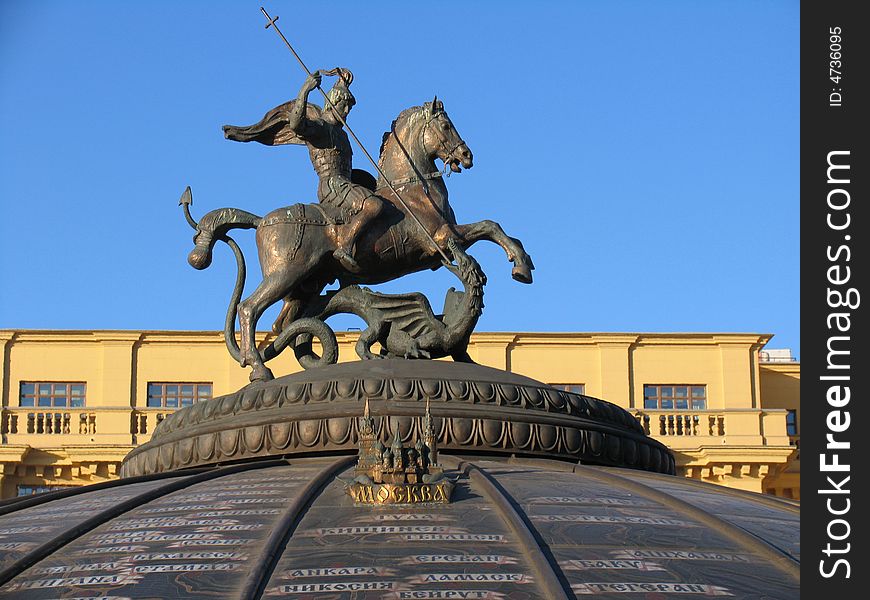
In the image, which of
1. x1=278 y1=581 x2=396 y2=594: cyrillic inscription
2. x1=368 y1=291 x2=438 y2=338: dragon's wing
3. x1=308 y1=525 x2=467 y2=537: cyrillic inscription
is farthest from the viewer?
x1=368 y1=291 x2=438 y2=338: dragon's wing

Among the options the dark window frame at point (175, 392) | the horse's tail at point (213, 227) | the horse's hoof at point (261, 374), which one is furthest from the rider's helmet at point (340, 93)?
the dark window frame at point (175, 392)

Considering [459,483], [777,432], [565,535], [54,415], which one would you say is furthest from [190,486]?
[777,432]

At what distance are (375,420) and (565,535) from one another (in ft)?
8.54

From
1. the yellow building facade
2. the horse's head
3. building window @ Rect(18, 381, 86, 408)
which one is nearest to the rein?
the horse's head

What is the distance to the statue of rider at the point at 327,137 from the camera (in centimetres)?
1597

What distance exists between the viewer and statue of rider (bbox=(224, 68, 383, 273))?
16.0m

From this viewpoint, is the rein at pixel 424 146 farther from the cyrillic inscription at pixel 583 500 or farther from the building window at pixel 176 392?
the building window at pixel 176 392

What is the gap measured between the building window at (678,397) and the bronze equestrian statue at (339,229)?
4049 centimetres

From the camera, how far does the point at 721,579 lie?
A: 10609 mm

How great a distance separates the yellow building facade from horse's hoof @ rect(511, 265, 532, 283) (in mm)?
36040

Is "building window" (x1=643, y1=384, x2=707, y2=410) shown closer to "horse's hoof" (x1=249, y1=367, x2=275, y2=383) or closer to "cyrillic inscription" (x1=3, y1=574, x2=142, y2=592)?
"horse's hoof" (x1=249, y1=367, x2=275, y2=383)
